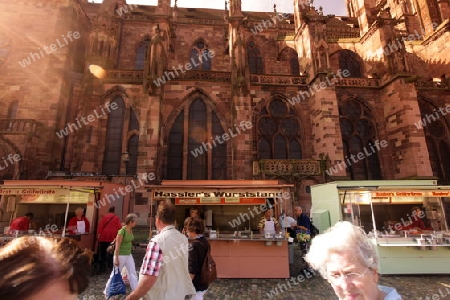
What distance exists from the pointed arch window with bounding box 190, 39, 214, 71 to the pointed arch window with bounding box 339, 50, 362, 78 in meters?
11.2

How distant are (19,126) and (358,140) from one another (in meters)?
19.8

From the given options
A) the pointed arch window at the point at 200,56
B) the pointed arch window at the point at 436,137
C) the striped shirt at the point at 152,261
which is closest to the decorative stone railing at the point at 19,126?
the pointed arch window at the point at 200,56

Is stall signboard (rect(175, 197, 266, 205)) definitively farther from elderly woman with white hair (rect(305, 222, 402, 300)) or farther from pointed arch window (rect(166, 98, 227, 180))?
elderly woman with white hair (rect(305, 222, 402, 300))

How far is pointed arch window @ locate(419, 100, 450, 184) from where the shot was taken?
15.9 meters

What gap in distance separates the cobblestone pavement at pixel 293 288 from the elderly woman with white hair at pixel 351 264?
4.57 meters

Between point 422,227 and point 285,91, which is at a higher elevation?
point 285,91

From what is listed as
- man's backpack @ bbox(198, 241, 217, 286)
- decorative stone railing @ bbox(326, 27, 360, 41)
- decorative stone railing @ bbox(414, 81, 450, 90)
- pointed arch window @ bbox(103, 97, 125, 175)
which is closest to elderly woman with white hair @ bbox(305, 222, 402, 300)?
man's backpack @ bbox(198, 241, 217, 286)

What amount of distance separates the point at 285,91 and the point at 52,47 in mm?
14924

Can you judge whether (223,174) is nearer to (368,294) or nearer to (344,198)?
(344,198)

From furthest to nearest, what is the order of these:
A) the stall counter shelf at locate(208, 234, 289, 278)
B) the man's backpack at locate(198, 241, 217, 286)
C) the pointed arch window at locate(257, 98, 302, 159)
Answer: the pointed arch window at locate(257, 98, 302, 159) < the stall counter shelf at locate(208, 234, 289, 278) < the man's backpack at locate(198, 241, 217, 286)

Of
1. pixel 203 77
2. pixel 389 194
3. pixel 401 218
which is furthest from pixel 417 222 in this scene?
pixel 203 77

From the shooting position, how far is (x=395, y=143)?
14.9m

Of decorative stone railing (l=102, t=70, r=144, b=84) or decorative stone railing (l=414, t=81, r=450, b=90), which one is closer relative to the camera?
decorative stone railing (l=102, t=70, r=144, b=84)

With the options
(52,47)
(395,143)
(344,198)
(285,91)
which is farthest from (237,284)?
(52,47)
